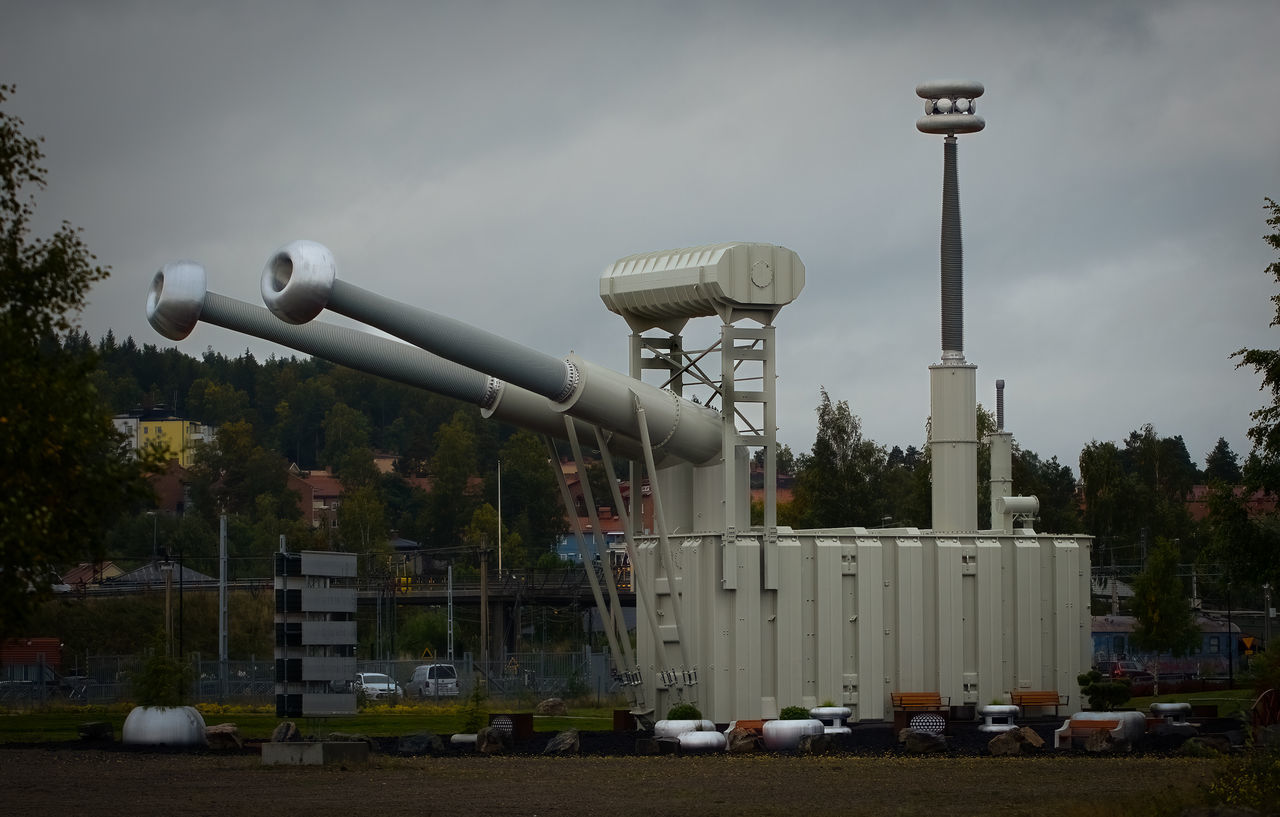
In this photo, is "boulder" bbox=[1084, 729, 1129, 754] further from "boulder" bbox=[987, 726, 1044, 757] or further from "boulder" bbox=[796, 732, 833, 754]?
"boulder" bbox=[796, 732, 833, 754]

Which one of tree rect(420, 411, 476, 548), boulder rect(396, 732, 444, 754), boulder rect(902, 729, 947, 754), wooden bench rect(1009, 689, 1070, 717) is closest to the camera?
boulder rect(902, 729, 947, 754)

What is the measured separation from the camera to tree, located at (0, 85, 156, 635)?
18672 mm

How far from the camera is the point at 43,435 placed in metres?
18.8

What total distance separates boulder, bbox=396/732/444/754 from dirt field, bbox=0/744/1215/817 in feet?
4.20

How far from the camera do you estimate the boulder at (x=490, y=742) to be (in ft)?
115

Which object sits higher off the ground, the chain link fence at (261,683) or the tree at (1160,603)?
the tree at (1160,603)

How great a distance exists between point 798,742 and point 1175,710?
28.7 feet

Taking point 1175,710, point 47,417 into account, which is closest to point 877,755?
point 1175,710

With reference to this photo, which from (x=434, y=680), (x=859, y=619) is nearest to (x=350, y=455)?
(x=434, y=680)

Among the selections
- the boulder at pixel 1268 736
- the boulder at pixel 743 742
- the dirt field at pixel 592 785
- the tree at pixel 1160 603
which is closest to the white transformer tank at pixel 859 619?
the boulder at pixel 743 742

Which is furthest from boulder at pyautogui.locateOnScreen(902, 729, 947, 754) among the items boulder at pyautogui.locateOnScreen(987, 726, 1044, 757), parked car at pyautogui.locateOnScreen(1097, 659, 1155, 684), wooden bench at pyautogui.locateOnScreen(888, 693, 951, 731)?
parked car at pyautogui.locateOnScreen(1097, 659, 1155, 684)

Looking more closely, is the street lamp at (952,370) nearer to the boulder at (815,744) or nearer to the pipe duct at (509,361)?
the pipe duct at (509,361)

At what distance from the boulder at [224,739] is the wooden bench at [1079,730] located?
15537mm

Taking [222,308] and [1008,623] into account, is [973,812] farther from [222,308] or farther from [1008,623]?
[1008,623]
